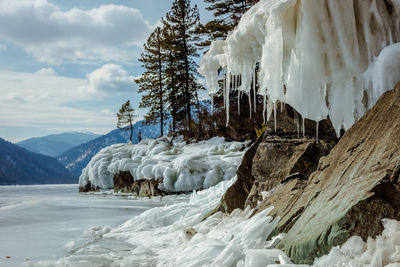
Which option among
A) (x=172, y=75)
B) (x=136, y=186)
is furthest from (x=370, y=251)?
(x=172, y=75)

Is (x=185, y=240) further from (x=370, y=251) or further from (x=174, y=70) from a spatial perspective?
(x=174, y=70)

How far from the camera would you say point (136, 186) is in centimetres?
1531

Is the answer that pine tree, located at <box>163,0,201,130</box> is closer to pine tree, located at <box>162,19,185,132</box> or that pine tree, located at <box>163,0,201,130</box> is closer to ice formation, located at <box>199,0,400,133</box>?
pine tree, located at <box>162,19,185,132</box>

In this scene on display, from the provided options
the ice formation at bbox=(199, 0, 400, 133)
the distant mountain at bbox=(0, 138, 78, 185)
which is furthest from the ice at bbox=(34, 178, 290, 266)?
the distant mountain at bbox=(0, 138, 78, 185)

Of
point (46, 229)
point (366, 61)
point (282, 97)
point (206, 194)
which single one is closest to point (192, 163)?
point (206, 194)

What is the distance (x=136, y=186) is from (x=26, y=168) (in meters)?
137

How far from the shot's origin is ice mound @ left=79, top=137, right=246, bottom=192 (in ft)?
42.0

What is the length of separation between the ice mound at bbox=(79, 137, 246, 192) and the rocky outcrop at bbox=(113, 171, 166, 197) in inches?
11.0

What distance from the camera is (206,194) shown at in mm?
6871

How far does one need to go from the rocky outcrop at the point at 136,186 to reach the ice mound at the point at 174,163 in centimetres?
28

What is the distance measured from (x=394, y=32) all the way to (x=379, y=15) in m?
0.19

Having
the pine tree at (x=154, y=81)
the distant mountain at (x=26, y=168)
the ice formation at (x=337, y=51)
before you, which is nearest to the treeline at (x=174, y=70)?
the pine tree at (x=154, y=81)

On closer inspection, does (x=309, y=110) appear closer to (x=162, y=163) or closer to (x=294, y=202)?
(x=294, y=202)

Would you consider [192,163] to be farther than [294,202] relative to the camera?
Yes
